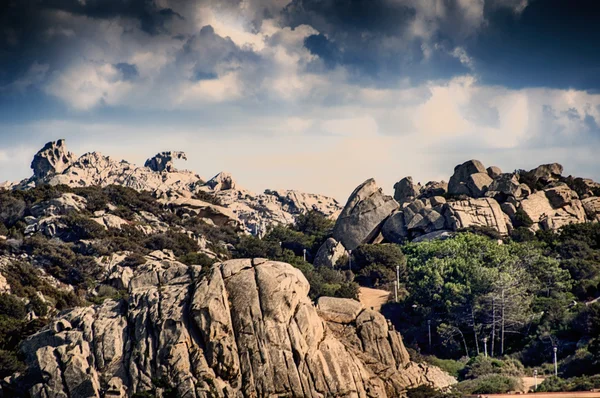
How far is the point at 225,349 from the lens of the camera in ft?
118

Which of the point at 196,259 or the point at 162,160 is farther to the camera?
the point at 162,160

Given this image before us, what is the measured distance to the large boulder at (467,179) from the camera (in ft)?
343

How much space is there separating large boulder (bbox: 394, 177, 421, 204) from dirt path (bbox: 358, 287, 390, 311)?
3065 centimetres

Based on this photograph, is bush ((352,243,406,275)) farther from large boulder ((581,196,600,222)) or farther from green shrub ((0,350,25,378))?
green shrub ((0,350,25,378))

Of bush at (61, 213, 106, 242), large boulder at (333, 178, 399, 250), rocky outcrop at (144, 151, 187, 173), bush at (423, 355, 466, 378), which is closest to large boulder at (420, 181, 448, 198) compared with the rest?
large boulder at (333, 178, 399, 250)

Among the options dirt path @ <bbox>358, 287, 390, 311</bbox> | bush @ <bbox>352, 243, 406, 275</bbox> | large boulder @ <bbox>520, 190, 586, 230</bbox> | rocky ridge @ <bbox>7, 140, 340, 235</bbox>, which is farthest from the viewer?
rocky ridge @ <bbox>7, 140, 340, 235</bbox>

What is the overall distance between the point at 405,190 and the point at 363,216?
65.0ft

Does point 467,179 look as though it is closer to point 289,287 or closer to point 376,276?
point 376,276

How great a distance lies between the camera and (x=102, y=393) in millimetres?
35875

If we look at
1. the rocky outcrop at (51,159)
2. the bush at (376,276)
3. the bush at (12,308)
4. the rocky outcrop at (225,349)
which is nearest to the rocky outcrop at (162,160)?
the rocky outcrop at (51,159)

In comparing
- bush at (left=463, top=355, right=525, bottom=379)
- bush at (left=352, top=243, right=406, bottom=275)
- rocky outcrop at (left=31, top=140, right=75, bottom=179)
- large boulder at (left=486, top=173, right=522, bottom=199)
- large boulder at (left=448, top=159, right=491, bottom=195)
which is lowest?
bush at (left=463, top=355, right=525, bottom=379)

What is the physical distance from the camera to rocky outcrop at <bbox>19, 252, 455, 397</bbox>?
117 feet

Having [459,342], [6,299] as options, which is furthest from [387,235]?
[6,299]

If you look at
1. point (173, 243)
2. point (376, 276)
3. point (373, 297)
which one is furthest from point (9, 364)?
point (376, 276)
